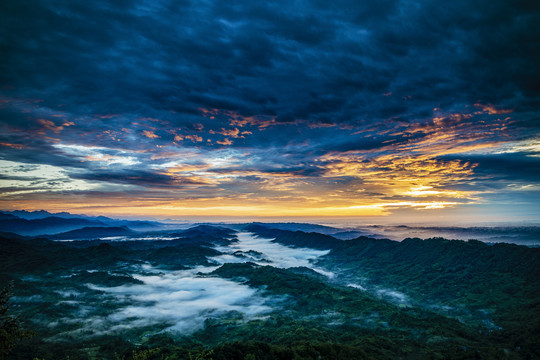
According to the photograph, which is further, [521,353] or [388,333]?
[388,333]

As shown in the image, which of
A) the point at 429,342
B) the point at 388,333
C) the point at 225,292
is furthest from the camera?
the point at 225,292

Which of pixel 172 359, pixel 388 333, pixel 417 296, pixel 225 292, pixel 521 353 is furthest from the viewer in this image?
pixel 225 292

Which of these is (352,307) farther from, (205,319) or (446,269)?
(446,269)

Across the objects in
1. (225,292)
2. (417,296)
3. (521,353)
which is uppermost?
(521,353)

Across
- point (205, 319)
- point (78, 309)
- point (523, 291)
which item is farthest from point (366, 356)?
point (78, 309)

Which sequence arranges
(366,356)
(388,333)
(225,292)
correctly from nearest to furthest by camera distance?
(366,356)
(388,333)
(225,292)

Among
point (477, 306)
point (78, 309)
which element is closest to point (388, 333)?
point (477, 306)

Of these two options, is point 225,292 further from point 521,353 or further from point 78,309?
point 521,353

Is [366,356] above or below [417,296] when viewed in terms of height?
above

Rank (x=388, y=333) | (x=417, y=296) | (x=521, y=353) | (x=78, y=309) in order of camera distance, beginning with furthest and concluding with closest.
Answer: (x=417, y=296)
(x=78, y=309)
(x=388, y=333)
(x=521, y=353)
